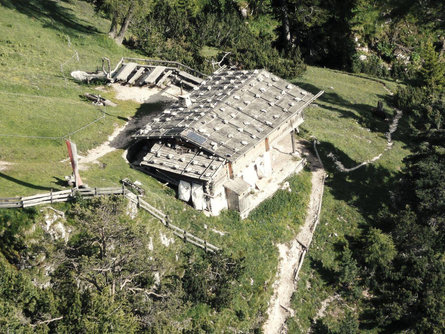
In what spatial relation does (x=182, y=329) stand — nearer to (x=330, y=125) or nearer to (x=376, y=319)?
(x=376, y=319)

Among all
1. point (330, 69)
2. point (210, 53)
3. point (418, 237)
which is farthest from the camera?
point (330, 69)

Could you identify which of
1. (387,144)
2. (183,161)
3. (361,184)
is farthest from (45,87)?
(387,144)

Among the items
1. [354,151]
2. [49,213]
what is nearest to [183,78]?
[354,151]

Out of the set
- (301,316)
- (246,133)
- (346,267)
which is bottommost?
(301,316)

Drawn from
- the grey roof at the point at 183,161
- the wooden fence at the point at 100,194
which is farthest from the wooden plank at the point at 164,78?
the wooden fence at the point at 100,194

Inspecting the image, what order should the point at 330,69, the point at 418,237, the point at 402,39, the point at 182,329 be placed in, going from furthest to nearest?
the point at 402,39 → the point at 330,69 → the point at 418,237 → the point at 182,329

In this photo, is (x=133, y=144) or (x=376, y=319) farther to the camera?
(x=133, y=144)

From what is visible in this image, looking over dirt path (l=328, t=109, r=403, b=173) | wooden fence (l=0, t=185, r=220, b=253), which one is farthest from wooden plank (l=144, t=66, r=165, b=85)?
wooden fence (l=0, t=185, r=220, b=253)

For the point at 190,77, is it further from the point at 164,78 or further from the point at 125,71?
the point at 125,71
